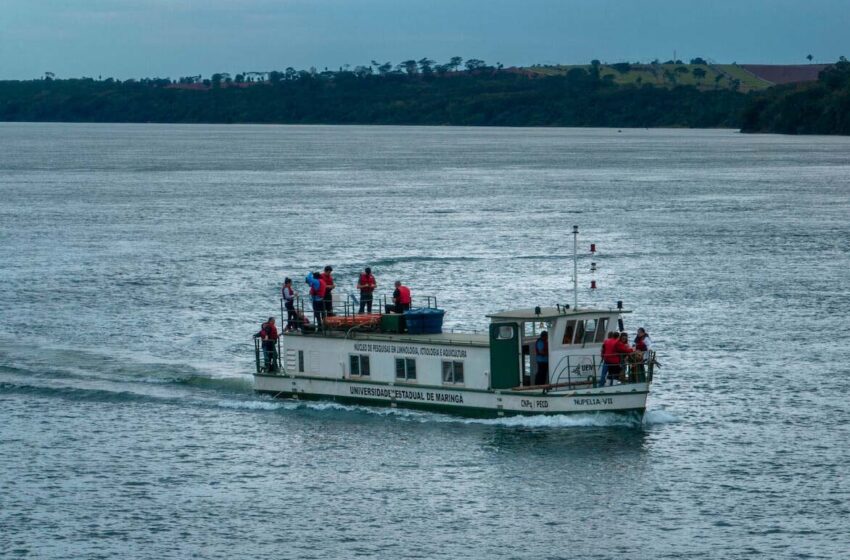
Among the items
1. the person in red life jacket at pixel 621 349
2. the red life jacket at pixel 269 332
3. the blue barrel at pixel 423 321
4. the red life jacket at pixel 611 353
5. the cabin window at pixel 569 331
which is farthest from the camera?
the red life jacket at pixel 269 332


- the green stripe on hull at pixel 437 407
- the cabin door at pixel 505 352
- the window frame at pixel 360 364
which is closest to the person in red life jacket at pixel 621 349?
the green stripe on hull at pixel 437 407

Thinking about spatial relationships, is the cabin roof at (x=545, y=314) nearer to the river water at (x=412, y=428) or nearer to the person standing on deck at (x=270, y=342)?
the river water at (x=412, y=428)

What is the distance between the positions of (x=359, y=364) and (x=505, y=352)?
605 centimetres

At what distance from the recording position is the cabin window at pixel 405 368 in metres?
48.6

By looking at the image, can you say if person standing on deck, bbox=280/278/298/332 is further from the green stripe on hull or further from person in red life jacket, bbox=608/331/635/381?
person in red life jacket, bbox=608/331/635/381

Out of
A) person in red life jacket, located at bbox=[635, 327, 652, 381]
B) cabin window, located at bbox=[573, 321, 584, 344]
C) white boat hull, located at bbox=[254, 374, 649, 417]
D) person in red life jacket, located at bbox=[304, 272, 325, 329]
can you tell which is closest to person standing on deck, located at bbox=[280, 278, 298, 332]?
person in red life jacket, located at bbox=[304, 272, 325, 329]

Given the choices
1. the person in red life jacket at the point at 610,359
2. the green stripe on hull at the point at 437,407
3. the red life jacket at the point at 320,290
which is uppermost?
the red life jacket at the point at 320,290

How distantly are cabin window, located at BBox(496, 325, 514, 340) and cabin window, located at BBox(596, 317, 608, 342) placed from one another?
302 cm

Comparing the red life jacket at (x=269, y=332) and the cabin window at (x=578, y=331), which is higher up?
the cabin window at (x=578, y=331)

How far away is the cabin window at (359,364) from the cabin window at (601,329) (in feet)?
26.3

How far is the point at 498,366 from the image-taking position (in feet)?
152

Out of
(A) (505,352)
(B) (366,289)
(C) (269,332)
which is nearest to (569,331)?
(A) (505,352)

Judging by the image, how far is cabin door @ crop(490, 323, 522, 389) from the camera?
46219 mm

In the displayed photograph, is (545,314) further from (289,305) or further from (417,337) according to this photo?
(289,305)
